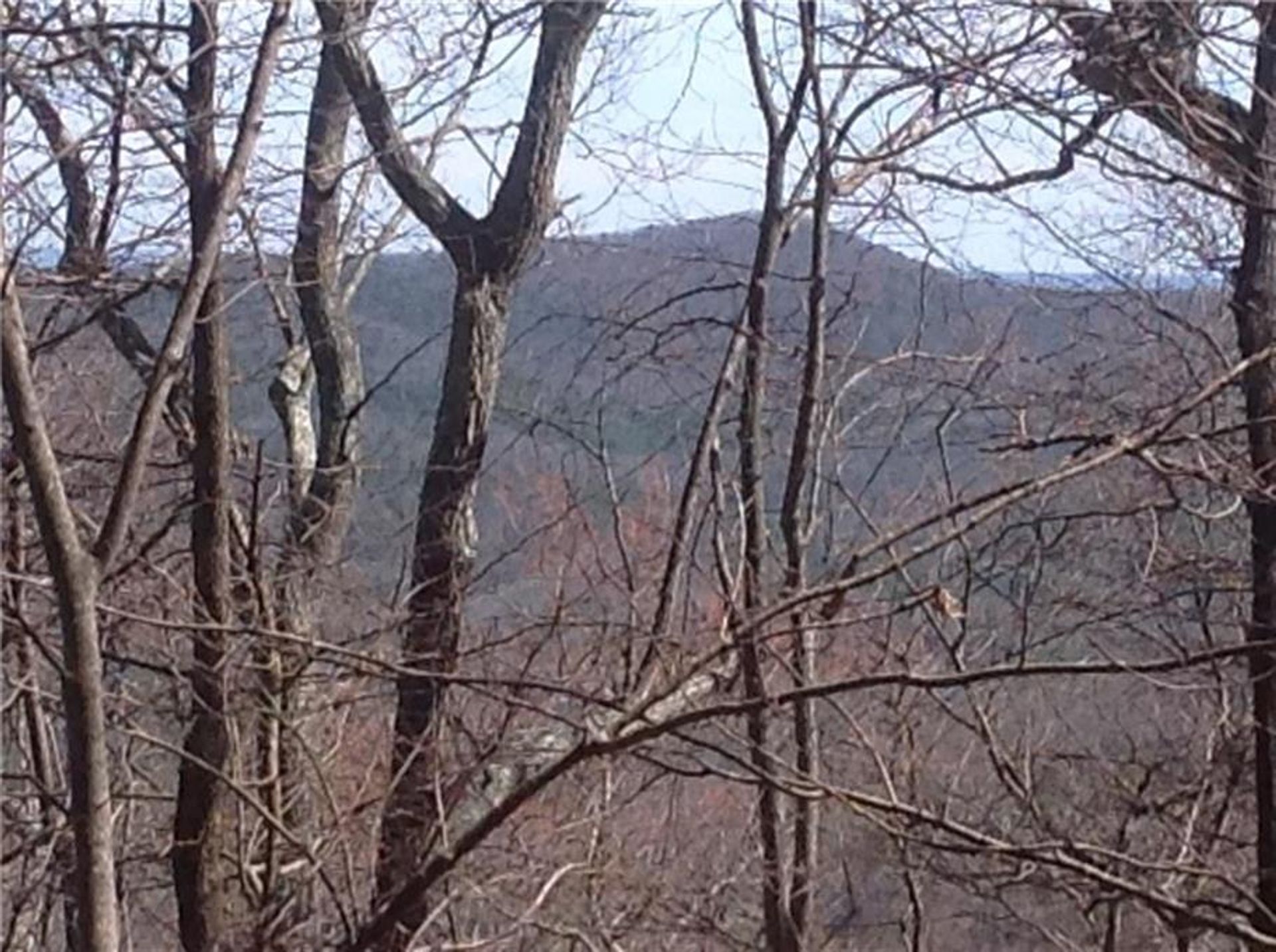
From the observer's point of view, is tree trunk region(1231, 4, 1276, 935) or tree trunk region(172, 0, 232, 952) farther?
tree trunk region(1231, 4, 1276, 935)

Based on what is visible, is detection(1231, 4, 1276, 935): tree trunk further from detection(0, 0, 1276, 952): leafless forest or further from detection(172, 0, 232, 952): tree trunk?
detection(172, 0, 232, 952): tree trunk

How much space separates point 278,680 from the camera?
Result: 4492 mm

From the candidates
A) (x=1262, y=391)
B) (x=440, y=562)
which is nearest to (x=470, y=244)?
(x=440, y=562)

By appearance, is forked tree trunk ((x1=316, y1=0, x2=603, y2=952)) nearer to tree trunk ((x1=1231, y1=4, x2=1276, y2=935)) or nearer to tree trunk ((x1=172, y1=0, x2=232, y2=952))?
tree trunk ((x1=172, y1=0, x2=232, y2=952))

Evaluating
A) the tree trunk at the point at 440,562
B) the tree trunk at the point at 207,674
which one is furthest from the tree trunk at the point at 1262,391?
the tree trunk at the point at 207,674

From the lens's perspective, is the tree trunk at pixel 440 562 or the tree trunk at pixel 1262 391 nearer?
the tree trunk at pixel 440 562

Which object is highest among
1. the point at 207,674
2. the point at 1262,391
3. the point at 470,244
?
the point at 470,244

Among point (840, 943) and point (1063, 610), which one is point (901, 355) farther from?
point (840, 943)

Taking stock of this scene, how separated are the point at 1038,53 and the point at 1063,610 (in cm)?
174

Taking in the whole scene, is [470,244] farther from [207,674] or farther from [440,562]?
[207,674]

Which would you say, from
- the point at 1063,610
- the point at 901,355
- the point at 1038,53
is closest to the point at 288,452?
the point at 901,355

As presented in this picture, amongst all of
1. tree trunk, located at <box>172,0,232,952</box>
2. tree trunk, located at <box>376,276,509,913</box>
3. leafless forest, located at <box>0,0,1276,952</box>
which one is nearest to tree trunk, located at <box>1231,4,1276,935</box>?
leafless forest, located at <box>0,0,1276,952</box>

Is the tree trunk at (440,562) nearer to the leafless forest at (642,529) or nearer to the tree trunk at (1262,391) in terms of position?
the leafless forest at (642,529)

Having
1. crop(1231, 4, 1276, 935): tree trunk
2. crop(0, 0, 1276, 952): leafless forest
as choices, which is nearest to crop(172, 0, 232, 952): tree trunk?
crop(0, 0, 1276, 952): leafless forest
